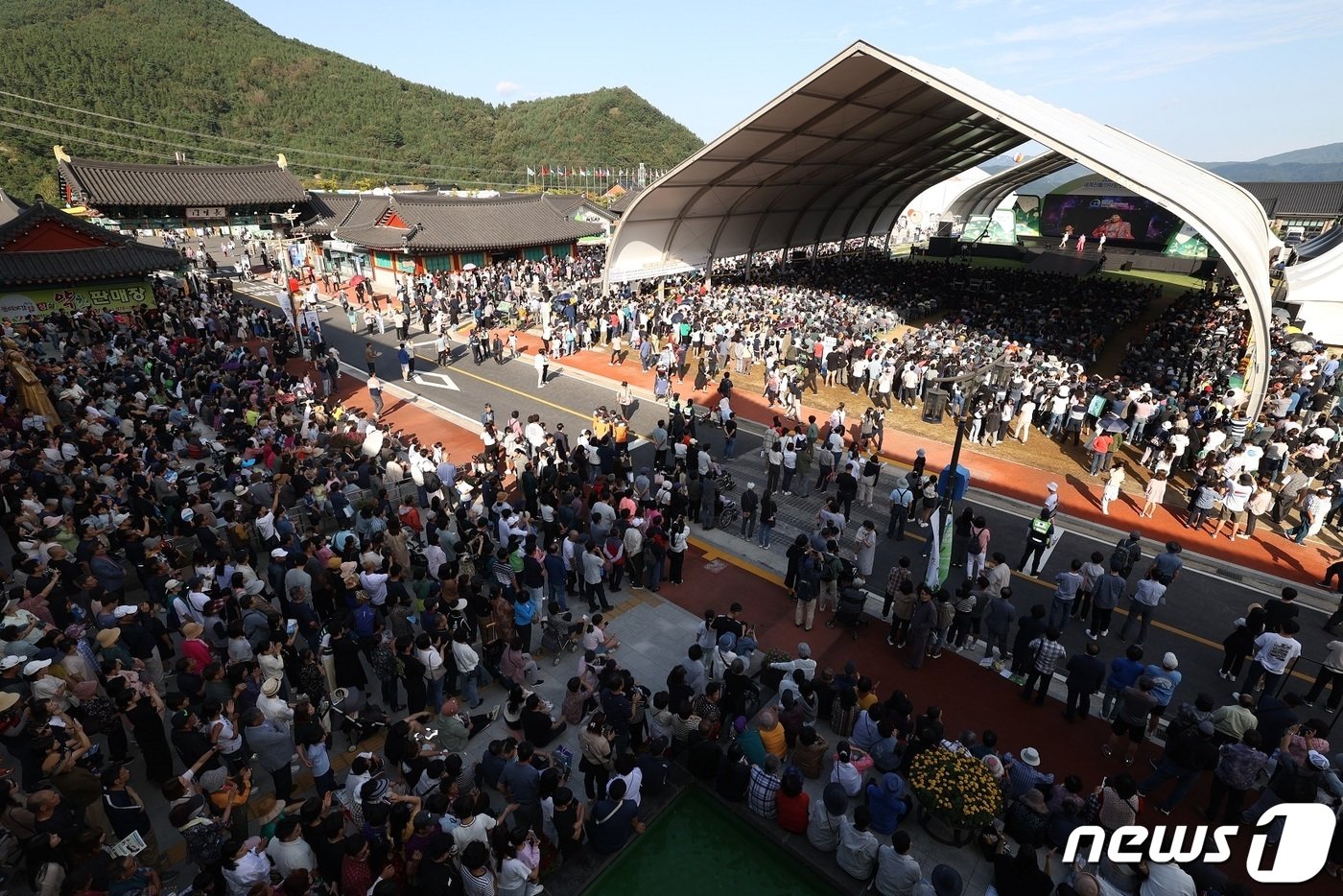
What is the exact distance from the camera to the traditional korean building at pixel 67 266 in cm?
2319

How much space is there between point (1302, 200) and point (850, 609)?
278 ft

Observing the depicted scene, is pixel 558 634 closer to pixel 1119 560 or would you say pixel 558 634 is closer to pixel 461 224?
pixel 1119 560

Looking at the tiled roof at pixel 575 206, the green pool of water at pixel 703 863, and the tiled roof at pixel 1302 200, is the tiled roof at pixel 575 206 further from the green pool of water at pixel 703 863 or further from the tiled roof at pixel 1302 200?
the tiled roof at pixel 1302 200

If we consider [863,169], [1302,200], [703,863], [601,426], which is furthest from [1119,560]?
[1302,200]

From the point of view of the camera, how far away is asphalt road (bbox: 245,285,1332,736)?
10.9 metres

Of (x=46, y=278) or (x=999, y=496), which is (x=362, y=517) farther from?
(x=46, y=278)

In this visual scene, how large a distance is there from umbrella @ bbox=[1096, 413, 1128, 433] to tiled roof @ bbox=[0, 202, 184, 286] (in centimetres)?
3413

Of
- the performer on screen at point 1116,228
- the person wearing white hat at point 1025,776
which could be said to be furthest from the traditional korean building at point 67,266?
→ the performer on screen at point 1116,228

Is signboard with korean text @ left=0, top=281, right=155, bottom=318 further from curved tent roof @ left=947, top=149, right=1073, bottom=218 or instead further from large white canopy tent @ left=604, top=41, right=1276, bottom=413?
curved tent roof @ left=947, top=149, right=1073, bottom=218

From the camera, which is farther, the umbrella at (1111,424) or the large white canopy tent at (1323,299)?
the large white canopy tent at (1323,299)

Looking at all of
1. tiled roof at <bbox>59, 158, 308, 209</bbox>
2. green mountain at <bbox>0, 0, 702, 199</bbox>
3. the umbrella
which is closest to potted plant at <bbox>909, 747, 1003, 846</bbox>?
the umbrella

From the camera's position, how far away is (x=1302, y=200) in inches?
2479

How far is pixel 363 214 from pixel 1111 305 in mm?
45781

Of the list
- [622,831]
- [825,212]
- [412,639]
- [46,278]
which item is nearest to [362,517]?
[412,639]
